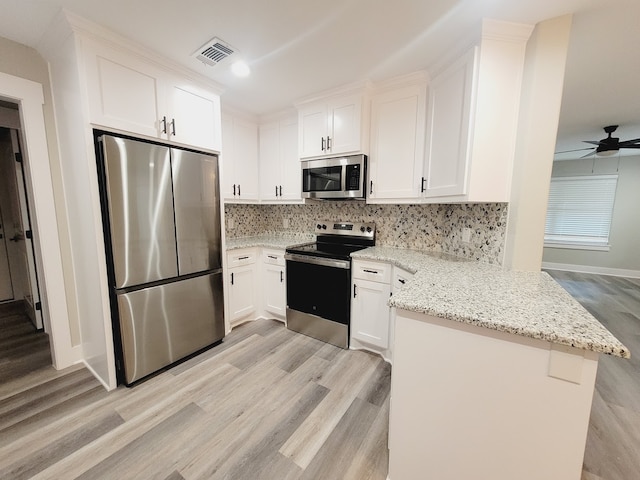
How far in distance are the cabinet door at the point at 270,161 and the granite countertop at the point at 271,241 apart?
0.55m

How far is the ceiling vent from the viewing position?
1706 millimetres

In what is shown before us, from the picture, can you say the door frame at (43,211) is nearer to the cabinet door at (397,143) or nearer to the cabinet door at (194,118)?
the cabinet door at (194,118)

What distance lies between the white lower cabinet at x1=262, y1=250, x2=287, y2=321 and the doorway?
2346mm

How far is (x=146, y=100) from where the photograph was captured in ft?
6.00

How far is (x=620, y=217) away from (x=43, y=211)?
8.61m

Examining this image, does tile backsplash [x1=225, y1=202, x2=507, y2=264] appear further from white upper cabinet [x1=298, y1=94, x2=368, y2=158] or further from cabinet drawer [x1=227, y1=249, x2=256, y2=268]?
white upper cabinet [x1=298, y1=94, x2=368, y2=158]

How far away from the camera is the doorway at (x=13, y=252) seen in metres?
2.70

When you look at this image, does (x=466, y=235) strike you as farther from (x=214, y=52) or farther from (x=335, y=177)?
(x=214, y=52)

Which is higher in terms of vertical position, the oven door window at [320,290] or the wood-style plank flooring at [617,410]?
the oven door window at [320,290]

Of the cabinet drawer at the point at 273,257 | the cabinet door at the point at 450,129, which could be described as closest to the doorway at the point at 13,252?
the cabinet drawer at the point at 273,257

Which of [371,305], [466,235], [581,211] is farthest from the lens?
[581,211]

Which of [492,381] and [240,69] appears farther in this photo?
[240,69]

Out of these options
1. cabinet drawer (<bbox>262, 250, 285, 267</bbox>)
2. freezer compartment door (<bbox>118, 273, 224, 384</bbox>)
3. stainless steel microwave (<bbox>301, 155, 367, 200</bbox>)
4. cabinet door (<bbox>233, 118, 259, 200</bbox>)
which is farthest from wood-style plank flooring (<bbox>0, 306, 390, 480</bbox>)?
cabinet door (<bbox>233, 118, 259, 200</bbox>)

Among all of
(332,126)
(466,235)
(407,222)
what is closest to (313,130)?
(332,126)
